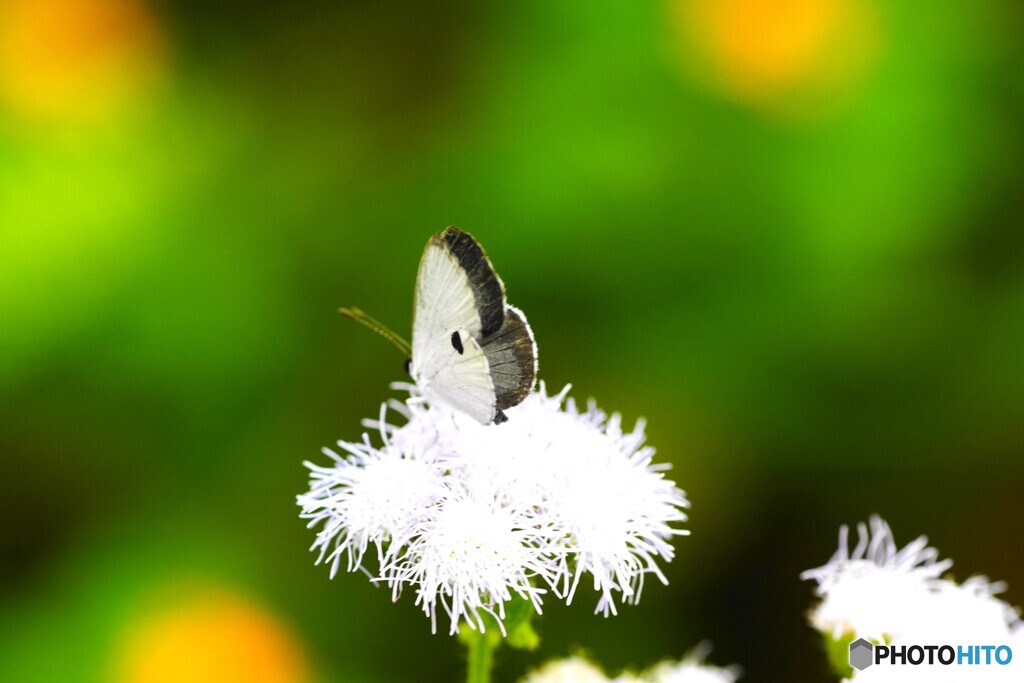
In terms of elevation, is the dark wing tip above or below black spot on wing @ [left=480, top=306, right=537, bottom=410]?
above

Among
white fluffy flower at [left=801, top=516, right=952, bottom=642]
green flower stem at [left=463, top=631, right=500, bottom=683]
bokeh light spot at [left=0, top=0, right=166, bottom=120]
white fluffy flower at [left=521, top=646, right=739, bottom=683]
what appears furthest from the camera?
bokeh light spot at [left=0, top=0, right=166, bottom=120]

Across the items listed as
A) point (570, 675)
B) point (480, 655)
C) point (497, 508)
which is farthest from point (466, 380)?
point (570, 675)

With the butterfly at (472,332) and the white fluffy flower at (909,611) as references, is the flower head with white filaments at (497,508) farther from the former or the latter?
the white fluffy flower at (909,611)

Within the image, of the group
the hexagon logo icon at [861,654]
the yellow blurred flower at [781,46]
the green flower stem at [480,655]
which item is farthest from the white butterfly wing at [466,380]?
the yellow blurred flower at [781,46]

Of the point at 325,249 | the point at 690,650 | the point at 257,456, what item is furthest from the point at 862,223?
the point at 257,456

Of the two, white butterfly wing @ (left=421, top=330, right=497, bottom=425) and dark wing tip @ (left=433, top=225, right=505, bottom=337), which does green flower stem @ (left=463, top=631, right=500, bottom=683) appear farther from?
dark wing tip @ (left=433, top=225, right=505, bottom=337)

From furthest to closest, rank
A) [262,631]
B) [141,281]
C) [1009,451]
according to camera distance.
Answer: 1. [1009,451]
2. [141,281]
3. [262,631]

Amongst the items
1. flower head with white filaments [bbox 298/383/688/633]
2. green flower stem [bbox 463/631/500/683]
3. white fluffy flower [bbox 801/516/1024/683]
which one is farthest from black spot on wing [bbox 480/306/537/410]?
white fluffy flower [bbox 801/516/1024/683]

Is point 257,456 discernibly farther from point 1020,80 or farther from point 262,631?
point 1020,80
